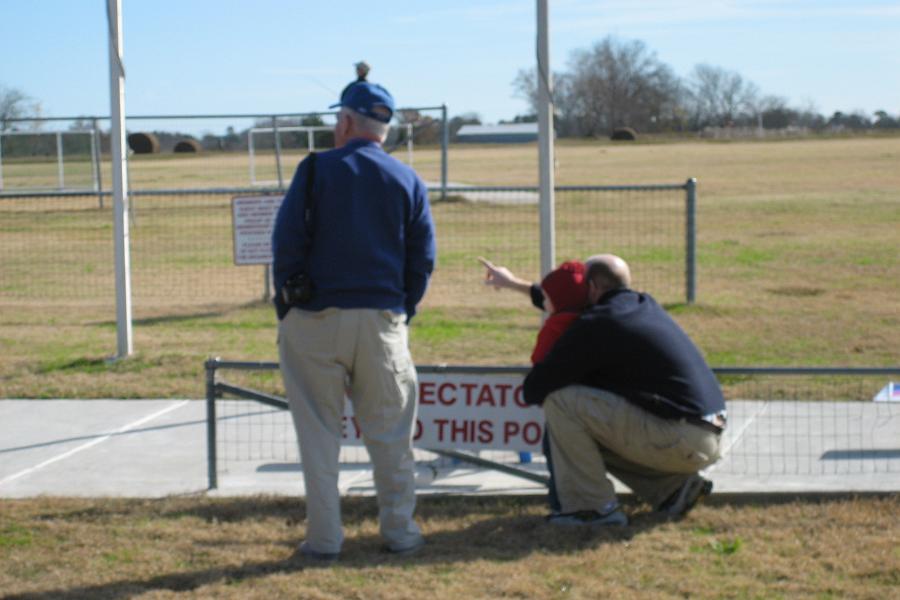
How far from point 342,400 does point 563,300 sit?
1.22 m

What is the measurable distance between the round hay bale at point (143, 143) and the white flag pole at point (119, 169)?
46.8 ft

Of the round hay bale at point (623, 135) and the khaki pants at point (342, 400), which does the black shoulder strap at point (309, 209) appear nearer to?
the khaki pants at point (342, 400)

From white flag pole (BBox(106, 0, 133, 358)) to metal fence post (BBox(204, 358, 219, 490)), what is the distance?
3.83 metres

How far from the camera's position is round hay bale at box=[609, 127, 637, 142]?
212 feet

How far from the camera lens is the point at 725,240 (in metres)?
20.0

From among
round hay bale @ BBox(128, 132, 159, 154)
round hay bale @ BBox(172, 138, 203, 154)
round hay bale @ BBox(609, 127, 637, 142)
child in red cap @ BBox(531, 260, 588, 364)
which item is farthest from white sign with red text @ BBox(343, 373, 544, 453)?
round hay bale @ BBox(609, 127, 637, 142)

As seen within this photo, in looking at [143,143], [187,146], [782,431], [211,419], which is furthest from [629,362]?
[187,146]

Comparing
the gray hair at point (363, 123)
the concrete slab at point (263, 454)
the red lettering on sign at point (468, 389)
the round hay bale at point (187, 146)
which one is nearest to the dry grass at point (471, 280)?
the round hay bale at point (187, 146)

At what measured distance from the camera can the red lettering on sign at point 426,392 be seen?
6.20 meters

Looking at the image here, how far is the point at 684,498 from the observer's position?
5.72 metres

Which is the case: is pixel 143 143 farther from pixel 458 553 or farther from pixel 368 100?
pixel 458 553

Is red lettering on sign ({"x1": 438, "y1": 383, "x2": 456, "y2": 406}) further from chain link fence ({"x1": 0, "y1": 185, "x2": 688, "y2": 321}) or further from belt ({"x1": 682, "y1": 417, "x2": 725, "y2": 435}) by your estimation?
chain link fence ({"x1": 0, "y1": 185, "x2": 688, "y2": 321})

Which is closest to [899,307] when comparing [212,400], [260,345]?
[260,345]

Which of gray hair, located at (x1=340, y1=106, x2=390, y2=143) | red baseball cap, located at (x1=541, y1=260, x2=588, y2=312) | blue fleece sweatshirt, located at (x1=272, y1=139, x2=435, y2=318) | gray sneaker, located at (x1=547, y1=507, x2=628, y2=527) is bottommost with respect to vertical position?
gray sneaker, located at (x1=547, y1=507, x2=628, y2=527)
